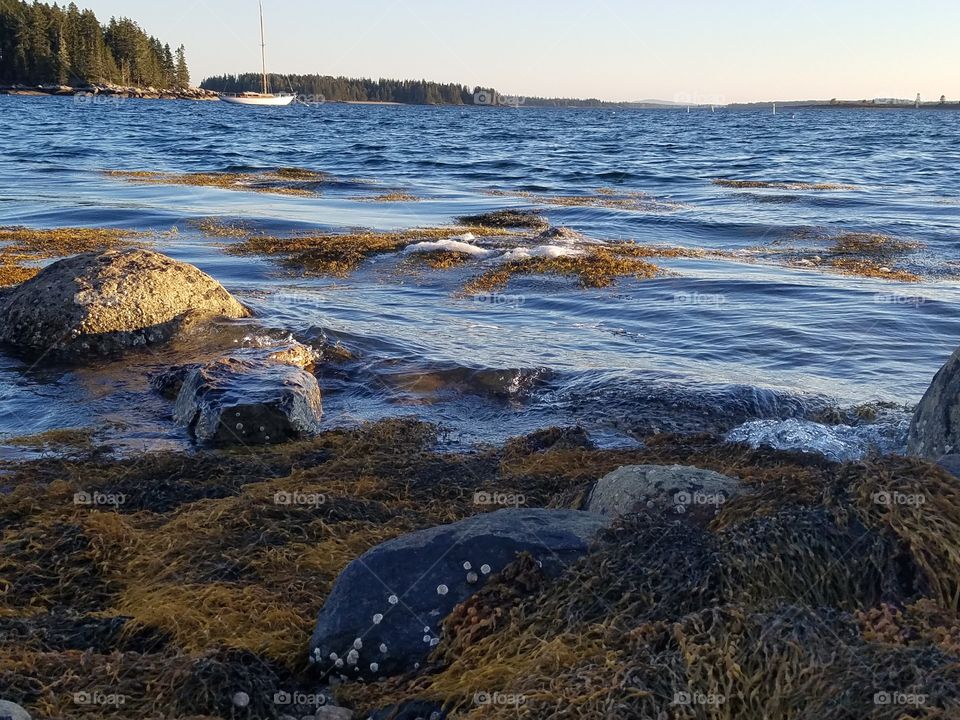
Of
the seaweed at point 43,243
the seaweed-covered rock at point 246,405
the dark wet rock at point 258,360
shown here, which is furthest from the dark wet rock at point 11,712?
the seaweed at point 43,243

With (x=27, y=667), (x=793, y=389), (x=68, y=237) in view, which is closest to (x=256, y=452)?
(x=27, y=667)

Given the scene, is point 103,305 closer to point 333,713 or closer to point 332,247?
point 332,247

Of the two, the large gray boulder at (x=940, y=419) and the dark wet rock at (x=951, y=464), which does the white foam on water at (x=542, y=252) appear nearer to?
the large gray boulder at (x=940, y=419)

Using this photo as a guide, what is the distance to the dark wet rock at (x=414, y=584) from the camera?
11.2ft

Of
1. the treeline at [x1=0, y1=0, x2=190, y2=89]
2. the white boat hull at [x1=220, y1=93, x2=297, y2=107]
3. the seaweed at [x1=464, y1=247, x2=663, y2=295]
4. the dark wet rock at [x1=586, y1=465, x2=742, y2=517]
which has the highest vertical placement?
the treeline at [x1=0, y1=0, x2=190, y2=89]

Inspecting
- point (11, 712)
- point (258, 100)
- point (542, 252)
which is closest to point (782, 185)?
point (542, 252)

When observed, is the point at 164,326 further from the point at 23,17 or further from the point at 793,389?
the point at 23,17

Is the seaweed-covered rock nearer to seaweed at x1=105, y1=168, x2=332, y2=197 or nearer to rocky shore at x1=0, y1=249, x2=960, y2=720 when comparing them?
rocky shore at x1=0, y1=249, x2=960, y2=720

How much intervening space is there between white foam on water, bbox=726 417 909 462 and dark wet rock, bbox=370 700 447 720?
4.18 m

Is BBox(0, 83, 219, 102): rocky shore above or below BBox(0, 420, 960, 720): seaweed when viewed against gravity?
above

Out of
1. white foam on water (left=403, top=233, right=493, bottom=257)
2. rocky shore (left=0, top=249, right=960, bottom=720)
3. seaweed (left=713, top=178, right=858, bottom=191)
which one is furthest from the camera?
seaweed (left=713, top=178, right=858, bottom=191)

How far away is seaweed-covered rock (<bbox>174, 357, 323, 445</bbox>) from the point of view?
21.6ft

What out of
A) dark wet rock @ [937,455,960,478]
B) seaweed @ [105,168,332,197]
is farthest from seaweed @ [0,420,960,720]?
seaweed @ [105,168,332,197]

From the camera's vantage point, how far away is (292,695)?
3299mm
